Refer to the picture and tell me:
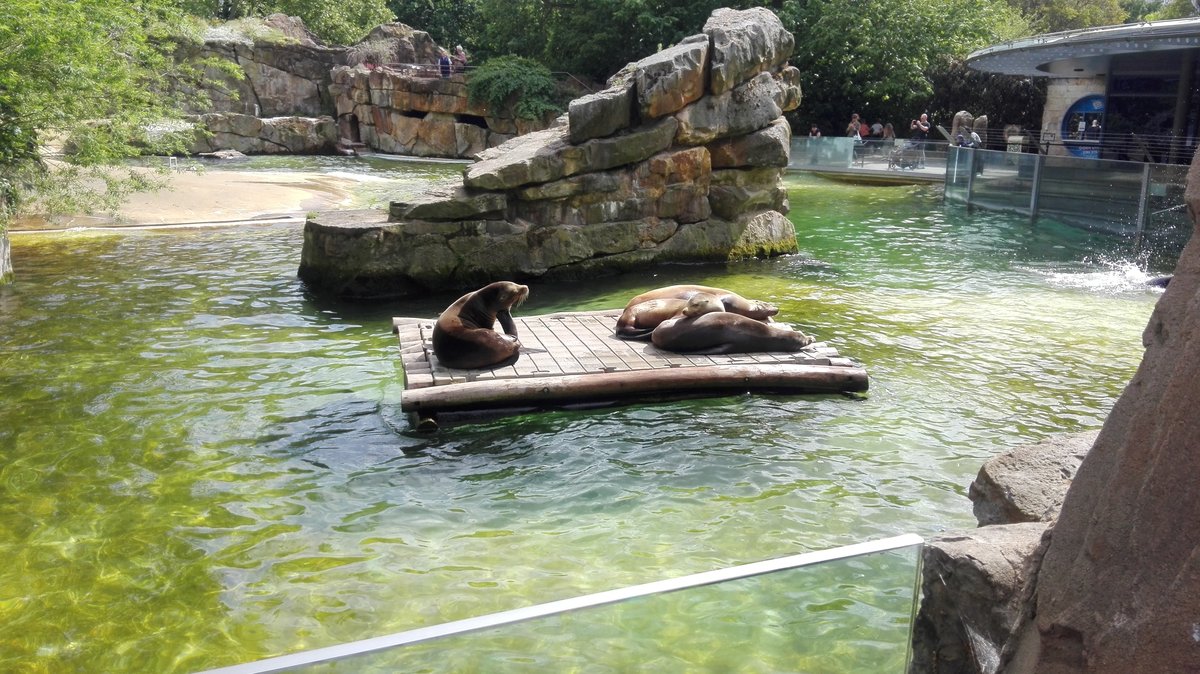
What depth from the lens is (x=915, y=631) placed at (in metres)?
2.94

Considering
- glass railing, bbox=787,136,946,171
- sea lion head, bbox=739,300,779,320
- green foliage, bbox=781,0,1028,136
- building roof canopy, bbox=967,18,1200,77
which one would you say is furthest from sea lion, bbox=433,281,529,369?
green foliage, bbox=781,0,1028,136

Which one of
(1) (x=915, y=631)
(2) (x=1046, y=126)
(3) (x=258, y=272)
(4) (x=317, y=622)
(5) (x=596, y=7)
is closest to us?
(1) (x=915, y=631)

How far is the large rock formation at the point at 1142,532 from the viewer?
6.18 ft

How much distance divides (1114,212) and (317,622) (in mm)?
15238

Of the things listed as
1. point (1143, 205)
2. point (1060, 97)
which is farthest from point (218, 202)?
point (1060, 97)

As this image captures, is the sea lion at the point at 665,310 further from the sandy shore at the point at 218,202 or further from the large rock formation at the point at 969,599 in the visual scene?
the sandy shore at the point at 218,202

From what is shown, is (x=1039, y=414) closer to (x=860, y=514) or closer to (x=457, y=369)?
(x=860, y=514)

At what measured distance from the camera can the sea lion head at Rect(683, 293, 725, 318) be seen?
8.42m

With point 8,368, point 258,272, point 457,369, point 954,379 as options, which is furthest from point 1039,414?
point 258,272

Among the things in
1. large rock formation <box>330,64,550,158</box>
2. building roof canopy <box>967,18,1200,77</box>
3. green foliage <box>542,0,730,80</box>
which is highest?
green foliage <box>542,0,730,80</box>

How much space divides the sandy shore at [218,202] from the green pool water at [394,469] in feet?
15.9

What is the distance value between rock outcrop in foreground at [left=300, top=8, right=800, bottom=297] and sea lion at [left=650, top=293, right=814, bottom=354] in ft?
14.0

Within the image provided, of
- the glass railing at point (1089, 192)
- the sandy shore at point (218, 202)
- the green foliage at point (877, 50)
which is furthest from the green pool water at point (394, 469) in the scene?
the green foliage at point (877, 50)

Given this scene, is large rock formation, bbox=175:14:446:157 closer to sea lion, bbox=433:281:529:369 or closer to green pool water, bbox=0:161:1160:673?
green pool water, bbox=0:161:1160:673
